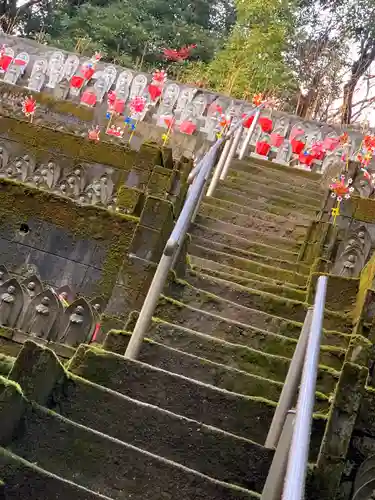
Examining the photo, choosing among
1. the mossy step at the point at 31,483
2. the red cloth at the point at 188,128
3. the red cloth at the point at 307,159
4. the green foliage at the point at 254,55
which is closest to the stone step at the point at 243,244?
the mossy step at the point at 31,483

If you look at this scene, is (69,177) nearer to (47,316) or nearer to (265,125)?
(47,316)

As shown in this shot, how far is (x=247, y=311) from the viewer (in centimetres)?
543

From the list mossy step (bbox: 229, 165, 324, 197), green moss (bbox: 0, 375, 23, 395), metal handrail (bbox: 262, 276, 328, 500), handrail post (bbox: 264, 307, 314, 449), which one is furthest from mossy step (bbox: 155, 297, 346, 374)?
mossy step (bbox: 229, 165, 324, 197)

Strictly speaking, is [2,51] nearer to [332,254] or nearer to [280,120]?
[280,120]

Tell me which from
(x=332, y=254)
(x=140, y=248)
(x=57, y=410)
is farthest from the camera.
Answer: (x=332, y=254)

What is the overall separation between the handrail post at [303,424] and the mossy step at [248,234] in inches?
180

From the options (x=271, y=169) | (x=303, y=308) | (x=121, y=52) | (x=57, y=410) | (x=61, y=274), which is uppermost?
(x=121, y=52)

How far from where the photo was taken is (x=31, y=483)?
313 cm

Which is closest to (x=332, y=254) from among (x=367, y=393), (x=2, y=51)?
(x=367, y=393)

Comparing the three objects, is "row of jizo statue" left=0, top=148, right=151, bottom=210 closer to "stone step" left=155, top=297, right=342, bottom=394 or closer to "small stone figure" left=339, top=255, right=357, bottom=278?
"small stone figure" left=339, top=255, right=357, bottom=278

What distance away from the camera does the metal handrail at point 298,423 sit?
2.02 meters

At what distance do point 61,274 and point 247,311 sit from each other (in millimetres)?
1849

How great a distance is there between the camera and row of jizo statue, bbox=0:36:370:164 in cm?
1353

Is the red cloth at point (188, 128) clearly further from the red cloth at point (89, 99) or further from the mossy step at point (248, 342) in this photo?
the mossy step at point (248, 342)
